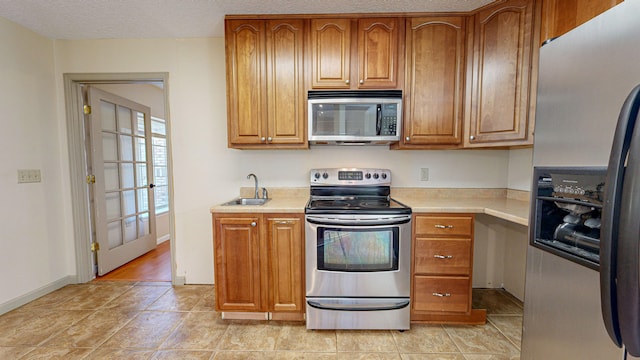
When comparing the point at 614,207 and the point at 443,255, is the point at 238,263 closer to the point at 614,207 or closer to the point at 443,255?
the point at 443,255

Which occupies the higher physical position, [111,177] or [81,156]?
[81,156]

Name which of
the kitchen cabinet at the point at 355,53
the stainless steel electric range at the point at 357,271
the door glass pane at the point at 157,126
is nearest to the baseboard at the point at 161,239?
the door glass pane at the point at 157,126

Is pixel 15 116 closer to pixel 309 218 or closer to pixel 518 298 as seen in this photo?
pixel 309 218

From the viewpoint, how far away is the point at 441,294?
197 cm

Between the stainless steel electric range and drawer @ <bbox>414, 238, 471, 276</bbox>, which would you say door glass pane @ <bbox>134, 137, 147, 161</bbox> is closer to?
the stainless steel electric range

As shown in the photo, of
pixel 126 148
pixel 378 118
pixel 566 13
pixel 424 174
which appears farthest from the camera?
pixel 126 148

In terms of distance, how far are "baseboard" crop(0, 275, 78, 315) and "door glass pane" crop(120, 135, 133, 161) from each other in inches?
53.7

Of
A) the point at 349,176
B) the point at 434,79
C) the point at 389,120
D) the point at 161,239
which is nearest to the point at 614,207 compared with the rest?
the point at 389,120

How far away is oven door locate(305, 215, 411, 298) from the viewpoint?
1912 millimetres

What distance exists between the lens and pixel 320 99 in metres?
2.10

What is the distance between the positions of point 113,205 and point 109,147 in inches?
25.8

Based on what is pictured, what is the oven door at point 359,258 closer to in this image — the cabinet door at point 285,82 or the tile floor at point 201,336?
the tile floor at point 201,336

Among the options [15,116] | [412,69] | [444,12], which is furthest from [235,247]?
[444,12]

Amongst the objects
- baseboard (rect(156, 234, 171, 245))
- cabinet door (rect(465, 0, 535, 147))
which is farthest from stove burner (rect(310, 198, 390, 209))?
baseboard (rect(156, 234, 171, 245))
